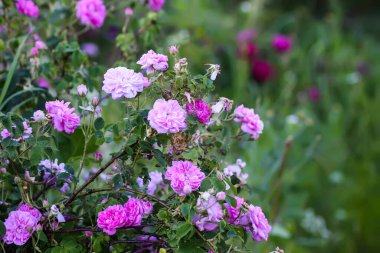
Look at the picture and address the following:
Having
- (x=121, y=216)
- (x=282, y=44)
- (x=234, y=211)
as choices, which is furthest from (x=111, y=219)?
(x=282, y=44)

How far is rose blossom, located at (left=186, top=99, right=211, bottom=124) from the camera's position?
1017 mm

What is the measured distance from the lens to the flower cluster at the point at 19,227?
1.02 meters

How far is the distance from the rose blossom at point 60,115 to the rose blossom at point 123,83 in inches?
3.7

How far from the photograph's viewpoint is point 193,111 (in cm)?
101

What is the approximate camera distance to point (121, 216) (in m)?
1.01

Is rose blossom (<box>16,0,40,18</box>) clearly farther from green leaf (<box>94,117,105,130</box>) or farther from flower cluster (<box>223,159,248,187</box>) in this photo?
flower cluster (<box>223,159,248,187</box>)

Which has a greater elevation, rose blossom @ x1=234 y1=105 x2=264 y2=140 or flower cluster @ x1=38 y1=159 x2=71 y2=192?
rose blossom @ x1=234 y1=105 x2=264 y2=140

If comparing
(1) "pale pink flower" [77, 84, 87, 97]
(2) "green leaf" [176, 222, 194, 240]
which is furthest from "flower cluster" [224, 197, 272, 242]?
(1) "pale pink flower" [77, 84, 87, 97]

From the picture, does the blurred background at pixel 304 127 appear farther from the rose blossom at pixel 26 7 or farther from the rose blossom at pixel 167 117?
the rose blossom at pixel 167 117

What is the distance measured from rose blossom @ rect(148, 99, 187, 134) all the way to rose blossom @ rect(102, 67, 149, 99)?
48mm

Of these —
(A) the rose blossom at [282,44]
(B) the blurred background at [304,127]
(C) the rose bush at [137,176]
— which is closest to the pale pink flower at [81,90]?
(C) the rose bush at [137,176]

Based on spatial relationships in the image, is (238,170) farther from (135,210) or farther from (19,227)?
(19,227)

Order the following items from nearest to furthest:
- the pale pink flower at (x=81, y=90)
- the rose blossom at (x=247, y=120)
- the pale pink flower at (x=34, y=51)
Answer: the pale pink flower at (x=81, y=90), the rose blossom at (x=247, y=120), the pale pink flower at (x=34, y=51)

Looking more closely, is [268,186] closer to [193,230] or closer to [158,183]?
[158,183]
